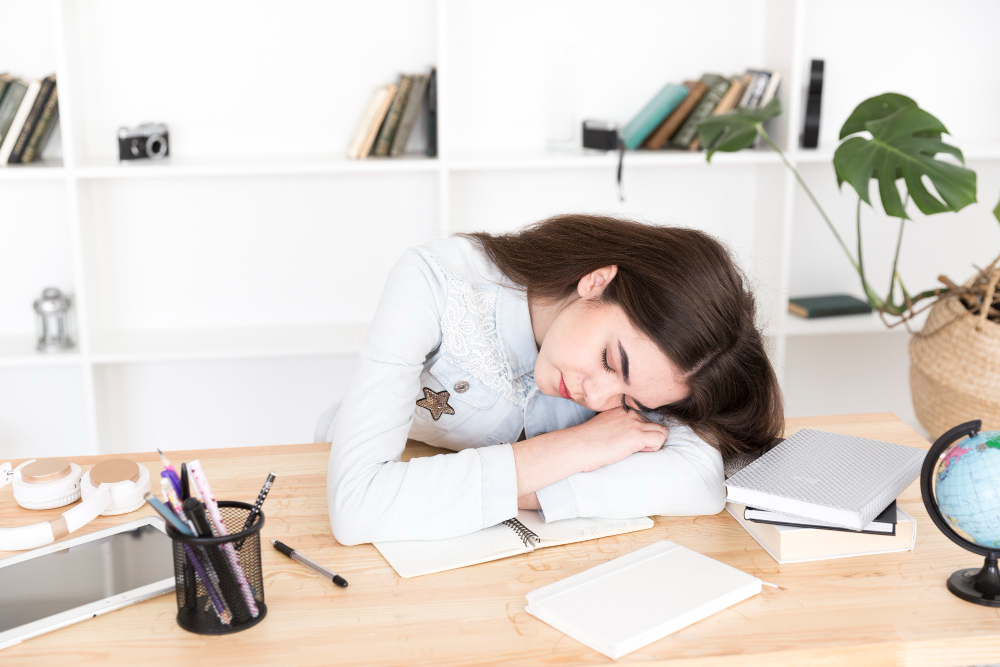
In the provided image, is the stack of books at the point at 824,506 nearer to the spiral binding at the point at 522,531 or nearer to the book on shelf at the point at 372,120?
the spiral binding at the point at 522,531

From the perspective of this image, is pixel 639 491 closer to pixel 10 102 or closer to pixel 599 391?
pixel 599 391

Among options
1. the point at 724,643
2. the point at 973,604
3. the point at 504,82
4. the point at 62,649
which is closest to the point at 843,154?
the point at 504,82

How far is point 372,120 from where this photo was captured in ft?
7.91

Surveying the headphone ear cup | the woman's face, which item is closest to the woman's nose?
the woman's face

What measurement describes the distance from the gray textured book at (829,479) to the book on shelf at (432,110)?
150 centimetres

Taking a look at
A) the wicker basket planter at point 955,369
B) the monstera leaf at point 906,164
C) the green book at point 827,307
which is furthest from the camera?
the green book at point 827,307

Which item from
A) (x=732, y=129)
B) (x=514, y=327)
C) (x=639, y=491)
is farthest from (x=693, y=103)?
(x=639, y=491)

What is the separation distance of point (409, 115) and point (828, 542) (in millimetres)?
1752

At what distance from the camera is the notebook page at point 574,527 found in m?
1.09

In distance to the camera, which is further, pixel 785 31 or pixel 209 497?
pixel 785 31

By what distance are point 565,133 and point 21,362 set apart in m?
1.62

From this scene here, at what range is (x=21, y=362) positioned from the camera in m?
2.34

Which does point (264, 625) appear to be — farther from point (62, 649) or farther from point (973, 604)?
point (973, 604)

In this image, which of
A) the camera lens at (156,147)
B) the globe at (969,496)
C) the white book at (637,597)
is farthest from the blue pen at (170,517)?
the camera lens at (156,147)
